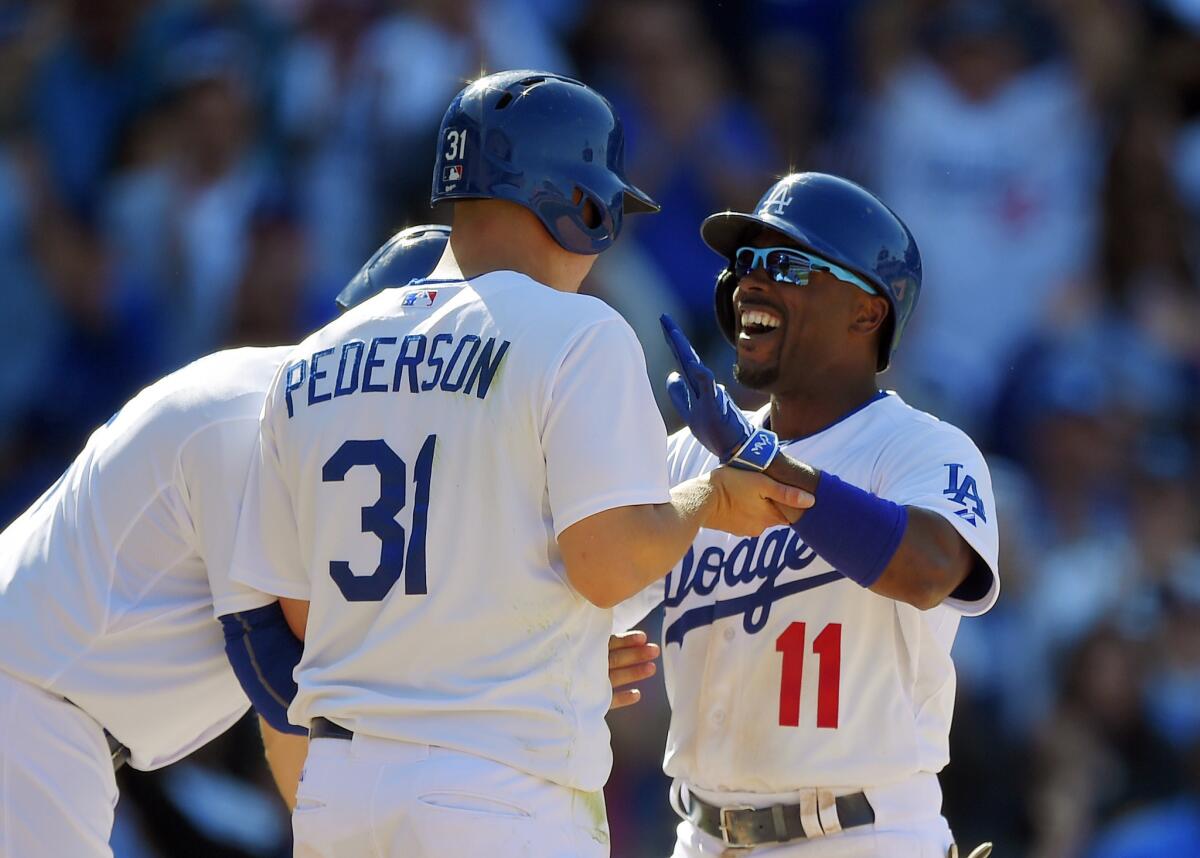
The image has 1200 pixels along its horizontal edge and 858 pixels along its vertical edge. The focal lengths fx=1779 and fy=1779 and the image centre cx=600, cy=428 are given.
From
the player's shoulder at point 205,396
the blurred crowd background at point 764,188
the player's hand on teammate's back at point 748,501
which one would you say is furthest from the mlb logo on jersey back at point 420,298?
the blurred crowd background at point 764,188

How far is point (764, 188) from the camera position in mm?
7812

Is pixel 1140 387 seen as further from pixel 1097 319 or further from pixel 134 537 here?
pixel 134 537

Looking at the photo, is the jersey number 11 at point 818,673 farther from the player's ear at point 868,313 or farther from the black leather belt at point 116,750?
the black leather belt at point 116,750

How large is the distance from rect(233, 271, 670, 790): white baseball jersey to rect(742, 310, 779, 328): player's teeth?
91cm

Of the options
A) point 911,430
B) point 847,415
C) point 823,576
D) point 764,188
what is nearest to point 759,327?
point 847,415

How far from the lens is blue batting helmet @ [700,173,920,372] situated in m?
3.83

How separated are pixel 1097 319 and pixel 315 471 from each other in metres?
5.49

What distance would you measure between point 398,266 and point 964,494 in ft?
4.29

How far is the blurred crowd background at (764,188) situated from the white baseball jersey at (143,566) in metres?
3.87

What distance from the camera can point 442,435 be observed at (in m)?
2.96

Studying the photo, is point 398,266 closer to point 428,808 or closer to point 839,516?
point 839,516

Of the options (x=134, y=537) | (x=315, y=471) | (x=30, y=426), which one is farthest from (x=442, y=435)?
(x=30, y=426)

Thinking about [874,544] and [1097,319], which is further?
[1097,319]

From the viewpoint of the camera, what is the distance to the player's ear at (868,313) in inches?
154
